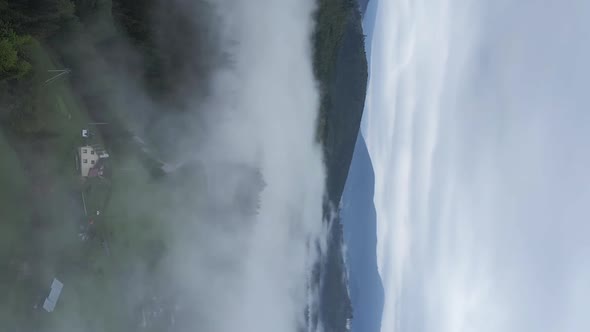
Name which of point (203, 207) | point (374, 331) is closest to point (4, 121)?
point (203, 207)

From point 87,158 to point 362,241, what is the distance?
33939 millimetres

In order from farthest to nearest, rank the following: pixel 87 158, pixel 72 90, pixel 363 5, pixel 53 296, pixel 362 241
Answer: pixel 362 241, pixel 363 5, pixel 87 158, pixel 72 90, pixel 53 296

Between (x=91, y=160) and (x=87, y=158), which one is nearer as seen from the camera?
(x=87, y=158)

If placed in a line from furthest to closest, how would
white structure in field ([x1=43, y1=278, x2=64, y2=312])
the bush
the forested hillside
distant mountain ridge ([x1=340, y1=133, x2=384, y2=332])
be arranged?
distant mountain ridge ([x1=340, y1=133, x2=384, y2=332]) < white structure in field ([x1=43, y1=278, x2=64, y2=312]) < the forested hillside < the bush

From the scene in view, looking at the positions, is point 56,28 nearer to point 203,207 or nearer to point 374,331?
point 203,207

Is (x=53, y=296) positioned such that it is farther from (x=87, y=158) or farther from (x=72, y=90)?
(x=72, y=90)

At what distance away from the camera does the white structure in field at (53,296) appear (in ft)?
73.9

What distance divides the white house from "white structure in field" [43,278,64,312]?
15.5 ft

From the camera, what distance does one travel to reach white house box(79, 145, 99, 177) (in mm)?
23859

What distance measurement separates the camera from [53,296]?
22.8 m

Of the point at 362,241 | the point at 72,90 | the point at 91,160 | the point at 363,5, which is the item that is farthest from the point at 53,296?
the point at 363,5

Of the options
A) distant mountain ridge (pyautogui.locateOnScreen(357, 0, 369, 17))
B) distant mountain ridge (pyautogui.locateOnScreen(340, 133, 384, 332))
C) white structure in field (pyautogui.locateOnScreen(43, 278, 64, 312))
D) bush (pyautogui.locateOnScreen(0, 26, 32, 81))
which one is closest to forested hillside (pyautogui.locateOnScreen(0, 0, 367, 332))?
bush (pyautogui.locateOnScreen(0, 26, 32, 81))

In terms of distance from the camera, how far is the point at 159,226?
2825 centimetres

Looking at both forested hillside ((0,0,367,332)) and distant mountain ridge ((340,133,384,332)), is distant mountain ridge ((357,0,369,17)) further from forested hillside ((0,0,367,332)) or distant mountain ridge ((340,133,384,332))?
forested hillside ((0,0,367,332))
